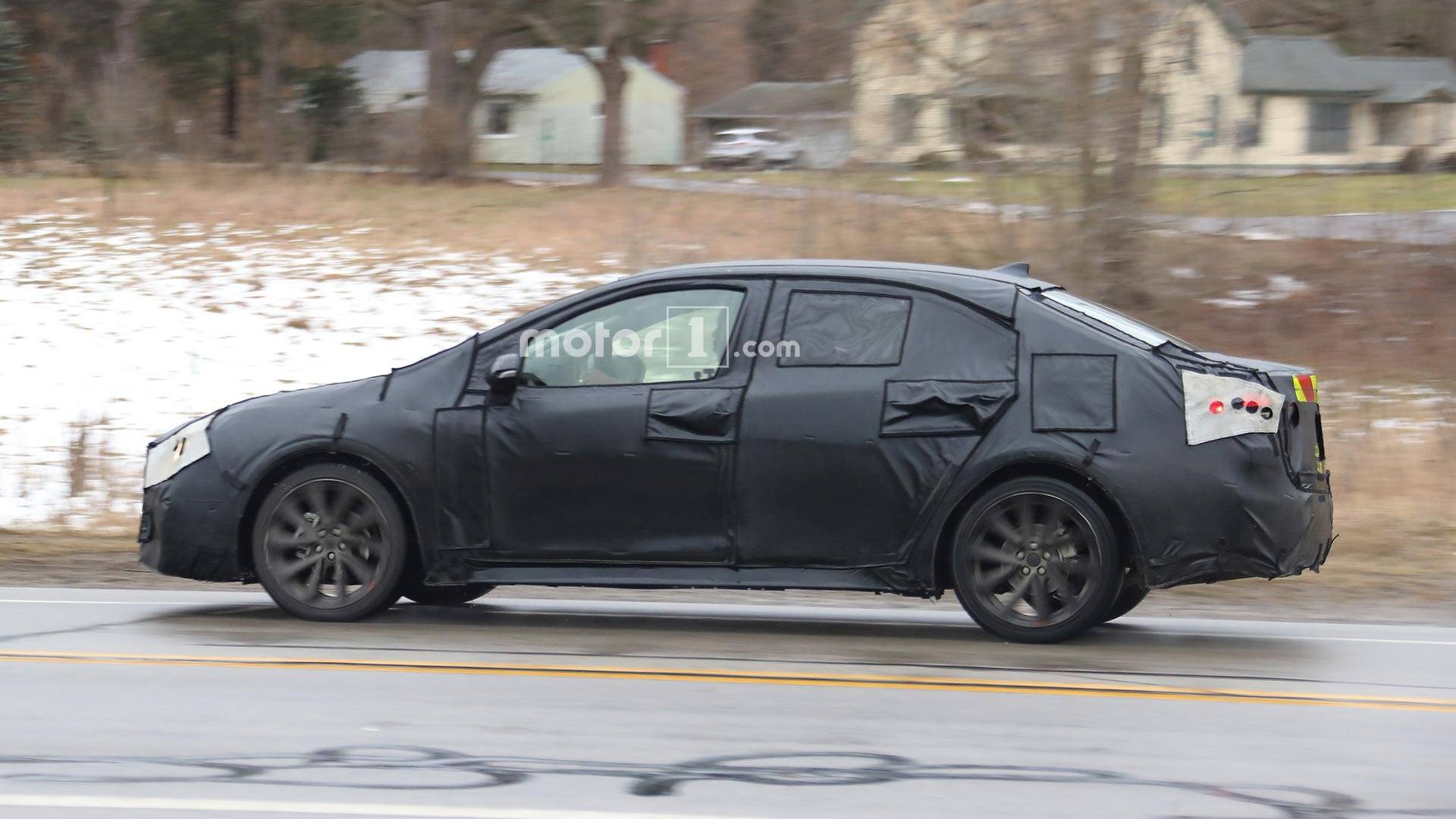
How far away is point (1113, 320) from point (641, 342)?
211 centimetres

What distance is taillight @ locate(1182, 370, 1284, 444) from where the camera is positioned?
698cm

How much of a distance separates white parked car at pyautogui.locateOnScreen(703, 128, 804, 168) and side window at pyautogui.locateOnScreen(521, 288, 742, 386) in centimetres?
1303

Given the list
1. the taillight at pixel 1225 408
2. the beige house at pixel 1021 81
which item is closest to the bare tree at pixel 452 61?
the beige house at pixel 1021 81

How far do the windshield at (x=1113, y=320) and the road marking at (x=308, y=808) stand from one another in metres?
3.55

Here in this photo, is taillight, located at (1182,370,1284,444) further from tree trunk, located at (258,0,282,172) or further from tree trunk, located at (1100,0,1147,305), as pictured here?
tree trunk, located at (258,0,282,172)

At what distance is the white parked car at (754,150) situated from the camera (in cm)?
2138

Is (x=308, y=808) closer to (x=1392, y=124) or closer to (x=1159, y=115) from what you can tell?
(x=1159, y=115)

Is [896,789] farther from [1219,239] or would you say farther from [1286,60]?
[1286,60]

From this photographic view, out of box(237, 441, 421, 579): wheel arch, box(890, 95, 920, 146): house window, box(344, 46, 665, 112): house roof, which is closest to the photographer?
box(237, 441, 421, 579): wheel arch

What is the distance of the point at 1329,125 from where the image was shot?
56.8 metres

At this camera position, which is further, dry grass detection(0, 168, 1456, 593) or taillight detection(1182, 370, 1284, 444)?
dry grass detection(0, 168, 1456, 593)

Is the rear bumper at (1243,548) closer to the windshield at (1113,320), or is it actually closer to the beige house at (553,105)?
the windshield at (1113,320)

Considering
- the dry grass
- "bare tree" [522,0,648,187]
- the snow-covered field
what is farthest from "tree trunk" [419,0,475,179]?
the snow-covered field

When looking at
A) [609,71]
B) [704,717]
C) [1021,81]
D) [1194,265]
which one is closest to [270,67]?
[609,71]
